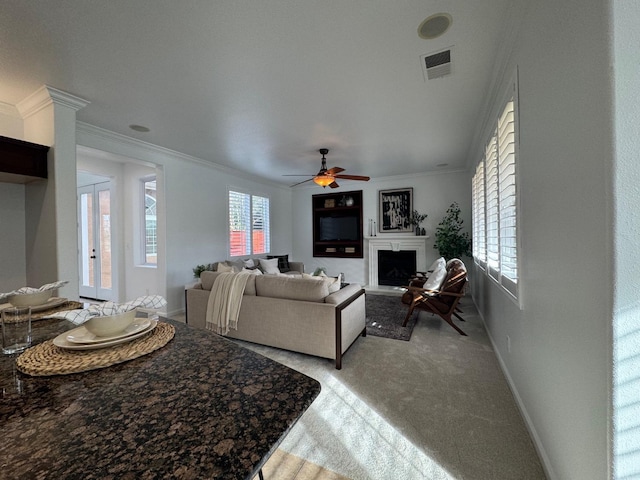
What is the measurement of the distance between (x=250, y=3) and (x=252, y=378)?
6.59ft

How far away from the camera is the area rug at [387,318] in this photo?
3336 mm

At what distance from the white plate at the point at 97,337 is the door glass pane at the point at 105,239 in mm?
5208

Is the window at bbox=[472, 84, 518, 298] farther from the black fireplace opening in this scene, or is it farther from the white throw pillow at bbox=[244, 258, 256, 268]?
the white throw pillow at bbox=[244, 258, 256, 268]

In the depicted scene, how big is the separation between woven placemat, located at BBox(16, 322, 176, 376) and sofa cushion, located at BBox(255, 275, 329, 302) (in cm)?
181

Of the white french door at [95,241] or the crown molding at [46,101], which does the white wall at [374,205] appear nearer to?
the white french door at [95,241]

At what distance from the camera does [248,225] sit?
19.6ft

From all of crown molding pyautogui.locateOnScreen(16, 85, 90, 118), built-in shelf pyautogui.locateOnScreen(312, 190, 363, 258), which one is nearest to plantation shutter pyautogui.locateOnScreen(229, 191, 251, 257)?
built-in shelf pyautogui.locateOnScreen(312, 190, 363, 258)

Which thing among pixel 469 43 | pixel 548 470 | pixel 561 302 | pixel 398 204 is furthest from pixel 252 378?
pixel 398 204

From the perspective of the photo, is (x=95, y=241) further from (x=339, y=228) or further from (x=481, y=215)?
(x=481, y=215)

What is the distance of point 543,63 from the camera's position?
1.35 m

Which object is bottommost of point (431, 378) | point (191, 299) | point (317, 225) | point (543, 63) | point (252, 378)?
point (431, 378)

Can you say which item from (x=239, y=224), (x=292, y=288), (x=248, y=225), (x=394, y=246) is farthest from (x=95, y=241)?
(x=394, y=246)

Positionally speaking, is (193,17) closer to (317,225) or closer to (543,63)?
(543,63)

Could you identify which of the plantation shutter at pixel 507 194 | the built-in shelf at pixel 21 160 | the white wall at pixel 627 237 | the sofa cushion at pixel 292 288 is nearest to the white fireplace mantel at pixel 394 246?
the plantation shutter at pixel 507 194
